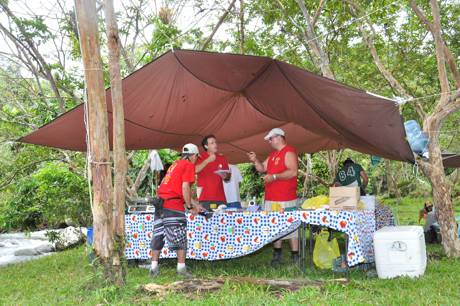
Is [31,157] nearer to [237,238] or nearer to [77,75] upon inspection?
[77,75]

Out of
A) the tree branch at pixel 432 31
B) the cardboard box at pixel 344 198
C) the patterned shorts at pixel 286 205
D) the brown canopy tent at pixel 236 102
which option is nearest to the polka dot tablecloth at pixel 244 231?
the cardboard box at pixel 344 198

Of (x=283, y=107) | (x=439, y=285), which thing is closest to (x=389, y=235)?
(x=439, y=285)

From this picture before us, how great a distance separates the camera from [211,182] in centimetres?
538

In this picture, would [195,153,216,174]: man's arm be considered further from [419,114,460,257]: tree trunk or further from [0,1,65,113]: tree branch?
[0,1,65,113]: tree branch

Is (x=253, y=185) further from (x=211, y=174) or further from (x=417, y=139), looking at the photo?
(x=211, y=174)

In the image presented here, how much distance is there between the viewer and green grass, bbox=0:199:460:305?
332 cm

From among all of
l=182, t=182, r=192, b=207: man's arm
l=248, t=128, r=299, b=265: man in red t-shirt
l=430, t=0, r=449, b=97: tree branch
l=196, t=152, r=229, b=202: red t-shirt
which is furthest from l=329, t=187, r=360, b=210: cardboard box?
l=430, t=0, r=449, b=97: tree branch

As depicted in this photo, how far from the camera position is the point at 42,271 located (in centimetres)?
585

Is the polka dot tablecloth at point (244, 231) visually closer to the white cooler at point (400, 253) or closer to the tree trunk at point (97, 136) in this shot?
the white cooler at point (400, 253)

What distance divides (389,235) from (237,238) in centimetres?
135

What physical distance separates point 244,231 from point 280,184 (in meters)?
0.59

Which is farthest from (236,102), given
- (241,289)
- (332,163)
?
(332,163)

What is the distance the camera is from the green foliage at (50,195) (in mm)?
7293

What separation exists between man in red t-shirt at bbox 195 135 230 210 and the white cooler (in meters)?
1.80
